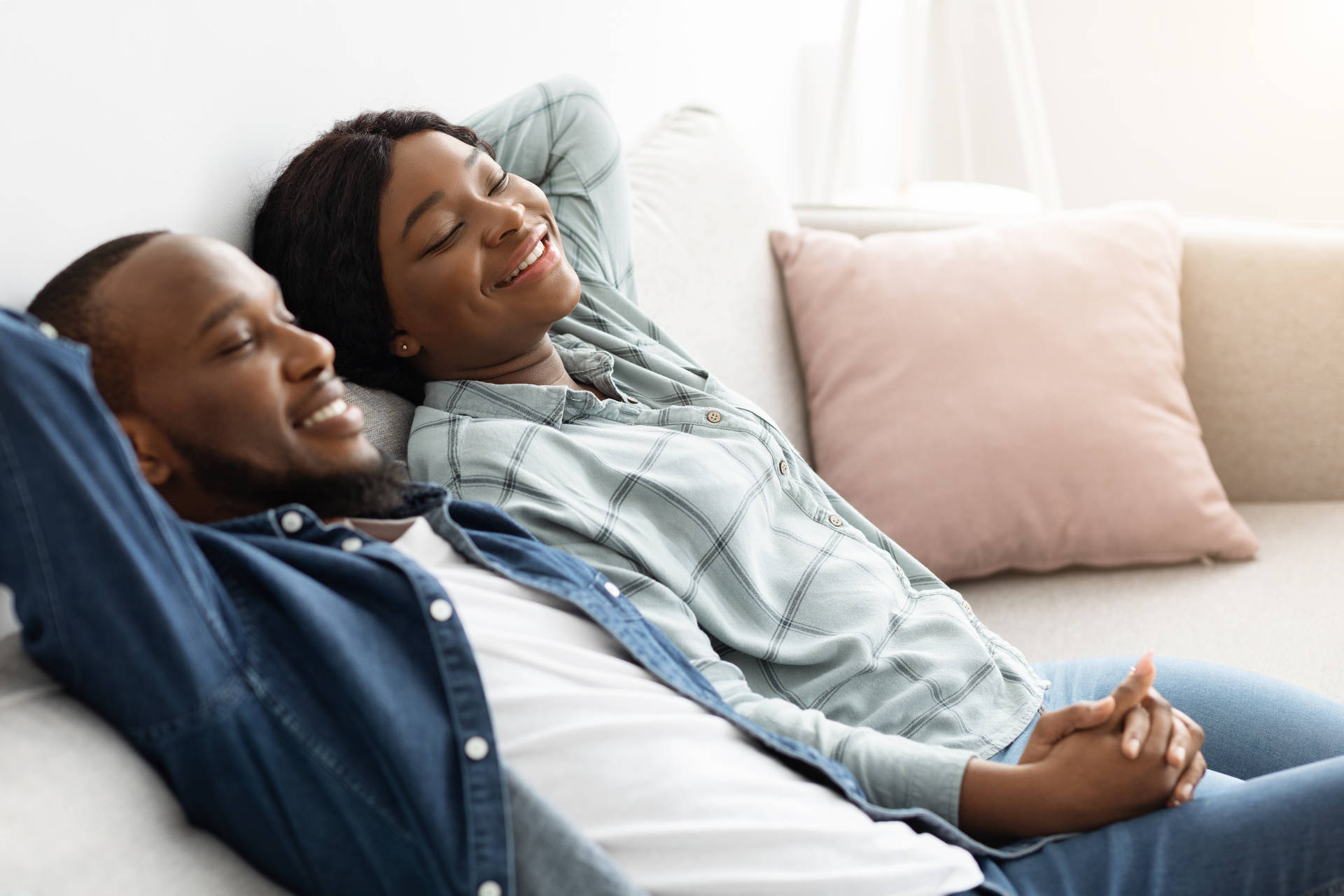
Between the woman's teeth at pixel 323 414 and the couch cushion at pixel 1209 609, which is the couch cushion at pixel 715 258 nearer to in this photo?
the couch cushion at pixel 1209 609

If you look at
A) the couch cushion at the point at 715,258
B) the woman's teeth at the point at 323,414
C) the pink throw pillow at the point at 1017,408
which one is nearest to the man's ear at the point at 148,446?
the woman's teeth at the point at 323,414

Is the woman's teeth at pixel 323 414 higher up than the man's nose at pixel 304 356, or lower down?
lower down

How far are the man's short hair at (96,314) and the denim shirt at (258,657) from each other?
0.35 feet

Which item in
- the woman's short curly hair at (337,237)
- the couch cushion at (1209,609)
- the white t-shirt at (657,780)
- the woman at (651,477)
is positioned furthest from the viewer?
the couch cushion at (1209,609)

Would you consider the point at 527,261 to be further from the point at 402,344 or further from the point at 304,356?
the point at 304,356

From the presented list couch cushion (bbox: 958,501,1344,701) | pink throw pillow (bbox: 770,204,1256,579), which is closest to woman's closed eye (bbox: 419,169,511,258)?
pink throw pillow (bbox: 770,204,1256,579)

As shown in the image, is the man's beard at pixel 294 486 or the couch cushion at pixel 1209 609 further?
the couch cushion at pixel 1209 609

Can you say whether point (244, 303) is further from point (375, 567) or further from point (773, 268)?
point (773, 268)

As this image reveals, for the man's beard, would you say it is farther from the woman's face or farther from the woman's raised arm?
the woman's raised arm

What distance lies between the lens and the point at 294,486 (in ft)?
3.01

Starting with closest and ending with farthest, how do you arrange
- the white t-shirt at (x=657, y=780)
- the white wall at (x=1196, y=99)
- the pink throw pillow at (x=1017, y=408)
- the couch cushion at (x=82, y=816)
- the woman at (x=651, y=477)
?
the couch cushion at (x=82, y=816), the white t-shirt at (x=657, y=780), the woman at (x=651, y=477), the pink throw pillow at (x=1017, y=408), the white wall at (x=1196, y=99)

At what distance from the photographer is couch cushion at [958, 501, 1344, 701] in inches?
60.3

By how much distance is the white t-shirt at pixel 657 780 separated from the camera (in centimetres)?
85

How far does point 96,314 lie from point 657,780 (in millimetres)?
549
